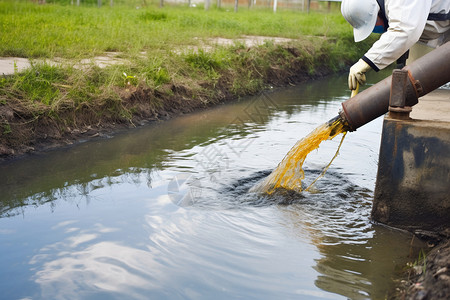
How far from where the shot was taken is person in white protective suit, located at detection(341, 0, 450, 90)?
3271mm

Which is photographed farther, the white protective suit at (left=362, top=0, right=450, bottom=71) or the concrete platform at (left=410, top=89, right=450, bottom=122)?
the concrete platform at (left=410, top=89, right=450, bottom=122)

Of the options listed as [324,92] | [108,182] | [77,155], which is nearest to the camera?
[108,182]

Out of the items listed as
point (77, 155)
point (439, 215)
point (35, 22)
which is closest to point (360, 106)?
point (439, 215)

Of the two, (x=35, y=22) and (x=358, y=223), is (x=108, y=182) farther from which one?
(x=35, y=22)

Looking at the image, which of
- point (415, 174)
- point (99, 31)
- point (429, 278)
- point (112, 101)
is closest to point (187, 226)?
point (415, 174)

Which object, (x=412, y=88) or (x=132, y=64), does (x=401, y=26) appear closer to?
(x=412, y=88)

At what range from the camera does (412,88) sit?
10.3 ft

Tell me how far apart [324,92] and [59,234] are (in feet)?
20.5

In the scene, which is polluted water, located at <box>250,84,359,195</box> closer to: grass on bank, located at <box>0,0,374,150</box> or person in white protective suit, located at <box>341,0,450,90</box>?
person in white protective suit, located at <box>341,0,450,90</box>

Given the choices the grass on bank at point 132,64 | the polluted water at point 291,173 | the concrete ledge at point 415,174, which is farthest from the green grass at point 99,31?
the concrete ledge at point 415,174

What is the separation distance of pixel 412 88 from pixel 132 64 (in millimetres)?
3986

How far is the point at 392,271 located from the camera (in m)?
3.00

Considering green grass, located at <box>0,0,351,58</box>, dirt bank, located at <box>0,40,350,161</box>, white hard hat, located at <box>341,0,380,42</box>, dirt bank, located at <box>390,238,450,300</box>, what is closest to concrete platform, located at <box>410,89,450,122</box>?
white hard hat, located at <box>341,0,380,42</box>

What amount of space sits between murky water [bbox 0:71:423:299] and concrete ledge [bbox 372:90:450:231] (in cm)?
16
